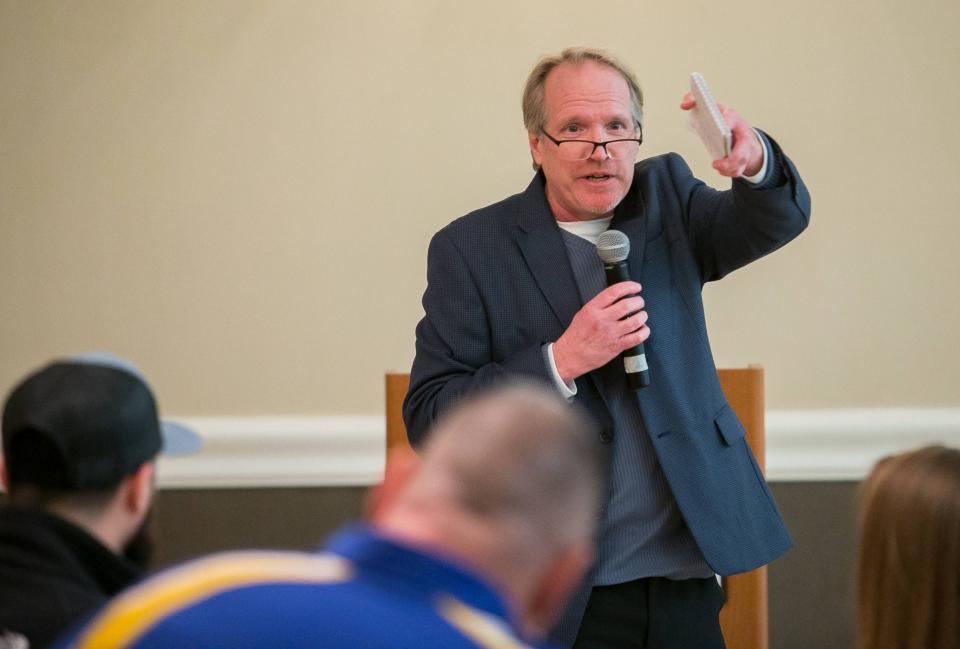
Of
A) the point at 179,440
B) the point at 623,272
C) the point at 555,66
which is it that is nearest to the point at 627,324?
the point at 623,272

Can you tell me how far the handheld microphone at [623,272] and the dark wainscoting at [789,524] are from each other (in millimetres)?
1658

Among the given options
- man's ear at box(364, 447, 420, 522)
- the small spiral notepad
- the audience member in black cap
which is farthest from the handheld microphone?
man's ear at box(364, 447, 420, 522)

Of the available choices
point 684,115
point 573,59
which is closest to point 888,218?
point 684,115

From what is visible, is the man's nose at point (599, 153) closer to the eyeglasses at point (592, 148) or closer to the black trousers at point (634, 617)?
the eyeglasses at point (592, 148)

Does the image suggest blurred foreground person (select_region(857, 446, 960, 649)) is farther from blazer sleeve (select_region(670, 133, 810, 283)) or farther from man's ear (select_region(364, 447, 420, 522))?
blazer sleeve (select_region(670, 133, 810, 283))

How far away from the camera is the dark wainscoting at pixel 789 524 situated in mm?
3547

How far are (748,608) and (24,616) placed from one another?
75.3 inches

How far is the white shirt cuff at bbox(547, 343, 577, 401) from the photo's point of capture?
2.05m

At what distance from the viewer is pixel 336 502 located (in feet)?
11.6

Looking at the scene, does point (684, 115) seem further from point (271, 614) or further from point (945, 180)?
point (271, 614)

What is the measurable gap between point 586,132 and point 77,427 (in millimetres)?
1189

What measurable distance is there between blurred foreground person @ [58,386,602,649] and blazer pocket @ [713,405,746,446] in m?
1.31

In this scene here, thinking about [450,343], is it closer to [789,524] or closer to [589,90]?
[589,90]

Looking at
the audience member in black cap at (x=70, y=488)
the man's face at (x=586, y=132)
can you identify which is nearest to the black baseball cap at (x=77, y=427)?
the audience member in black cap at (x=70, y=488)
